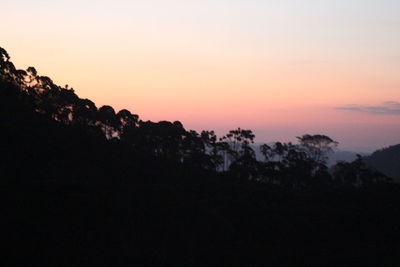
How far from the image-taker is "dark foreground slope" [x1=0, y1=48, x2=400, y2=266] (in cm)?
3053

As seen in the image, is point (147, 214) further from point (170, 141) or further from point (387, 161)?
point (387, 161)

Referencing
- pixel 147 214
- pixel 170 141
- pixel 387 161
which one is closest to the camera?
pixel 147 214

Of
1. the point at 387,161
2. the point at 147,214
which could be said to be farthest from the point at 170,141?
the point at 387,161

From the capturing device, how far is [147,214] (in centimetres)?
3778

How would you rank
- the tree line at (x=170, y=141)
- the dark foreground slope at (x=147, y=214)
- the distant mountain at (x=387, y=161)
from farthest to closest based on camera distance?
the distant mountain at (x=387, y=161), the tree line at (x=170, y=141), the dark foreground slope at (x=147, y=214)

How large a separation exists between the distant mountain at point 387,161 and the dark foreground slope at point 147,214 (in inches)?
4356

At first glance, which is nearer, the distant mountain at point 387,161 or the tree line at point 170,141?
the tree line at point 170,141

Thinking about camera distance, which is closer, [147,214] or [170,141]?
[147,214]

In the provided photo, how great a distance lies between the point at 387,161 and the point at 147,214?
15521 centimetres

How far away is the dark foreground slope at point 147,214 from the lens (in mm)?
30531

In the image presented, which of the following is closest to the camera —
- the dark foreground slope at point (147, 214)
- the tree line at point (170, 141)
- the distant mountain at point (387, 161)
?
the dark foreground slope at point (147, 214)

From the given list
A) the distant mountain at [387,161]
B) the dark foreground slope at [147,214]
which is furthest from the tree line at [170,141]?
the distant mountain at [387,161]

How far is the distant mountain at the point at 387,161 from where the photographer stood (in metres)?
162

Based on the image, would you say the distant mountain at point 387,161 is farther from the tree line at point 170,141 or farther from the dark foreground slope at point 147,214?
the dark foreground slope at point 147,214
